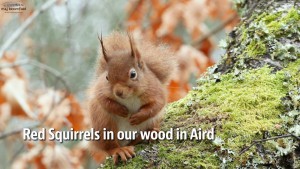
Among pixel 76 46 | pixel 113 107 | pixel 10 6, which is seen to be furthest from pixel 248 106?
pixel 76 46

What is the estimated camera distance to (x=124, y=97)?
81.0 inches

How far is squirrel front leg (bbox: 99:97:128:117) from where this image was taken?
6.81 feet

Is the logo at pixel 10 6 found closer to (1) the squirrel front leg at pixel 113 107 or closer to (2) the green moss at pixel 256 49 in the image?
(1) the squirrel front leg at pixel 113 107

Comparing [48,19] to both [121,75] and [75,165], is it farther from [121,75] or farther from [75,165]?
[121,75]

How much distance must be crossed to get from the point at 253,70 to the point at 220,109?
31cm

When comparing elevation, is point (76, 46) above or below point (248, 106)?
above

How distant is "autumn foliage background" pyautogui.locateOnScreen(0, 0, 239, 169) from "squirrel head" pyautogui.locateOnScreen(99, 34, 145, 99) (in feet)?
4.94

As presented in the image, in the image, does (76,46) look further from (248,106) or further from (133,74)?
(248,106)

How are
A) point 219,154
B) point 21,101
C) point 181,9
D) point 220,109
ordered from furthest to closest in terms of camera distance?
point 181,9, point 21,101, point 220,109, point 219,154

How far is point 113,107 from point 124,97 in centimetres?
6

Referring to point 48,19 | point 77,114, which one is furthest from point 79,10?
point 77,114

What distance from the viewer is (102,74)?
2240mm

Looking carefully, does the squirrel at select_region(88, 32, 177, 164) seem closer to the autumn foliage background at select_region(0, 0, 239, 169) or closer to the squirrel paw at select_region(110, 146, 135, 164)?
the squirrel paw at select_region(110, 146, 135, 164)

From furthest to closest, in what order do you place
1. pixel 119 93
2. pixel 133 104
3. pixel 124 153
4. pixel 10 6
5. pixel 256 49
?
pixel 10 6 < pixel 256 49 < pixel 133 104 < pixel 119 93 < pixel 124 153
